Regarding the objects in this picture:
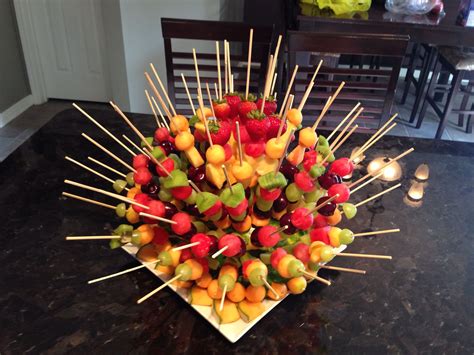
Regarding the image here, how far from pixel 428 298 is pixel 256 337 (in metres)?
0.35

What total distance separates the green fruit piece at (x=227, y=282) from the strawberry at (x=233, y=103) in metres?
0.29

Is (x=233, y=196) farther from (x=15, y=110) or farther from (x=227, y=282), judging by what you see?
(x=15, y=110)

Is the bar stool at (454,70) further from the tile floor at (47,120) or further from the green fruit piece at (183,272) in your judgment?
the green fruit piece at (183,272)

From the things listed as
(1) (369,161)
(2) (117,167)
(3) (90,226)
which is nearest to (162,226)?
(3) (90,226)

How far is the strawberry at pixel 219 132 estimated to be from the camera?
2.32 feet

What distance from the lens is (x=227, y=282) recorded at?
0.68 meters

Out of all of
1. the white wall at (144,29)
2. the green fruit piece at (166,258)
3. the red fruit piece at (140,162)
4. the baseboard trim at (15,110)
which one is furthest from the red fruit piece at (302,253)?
the baseboard trim at (15,110)

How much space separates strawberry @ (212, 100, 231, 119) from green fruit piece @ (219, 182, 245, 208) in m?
0.17

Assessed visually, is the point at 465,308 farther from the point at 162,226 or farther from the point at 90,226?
the point at 90,226

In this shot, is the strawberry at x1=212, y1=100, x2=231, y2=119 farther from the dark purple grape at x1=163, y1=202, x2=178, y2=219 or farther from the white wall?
the white wall

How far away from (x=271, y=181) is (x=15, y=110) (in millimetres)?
3100

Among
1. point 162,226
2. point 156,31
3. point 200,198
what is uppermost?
point 200,198

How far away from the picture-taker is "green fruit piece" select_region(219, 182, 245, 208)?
2.14 ft

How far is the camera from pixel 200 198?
68 cm
